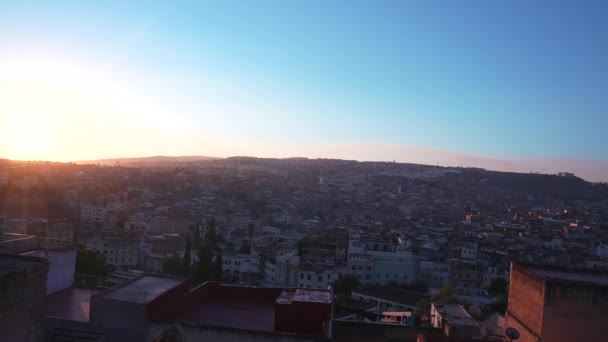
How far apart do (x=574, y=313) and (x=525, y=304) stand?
0.65 metres

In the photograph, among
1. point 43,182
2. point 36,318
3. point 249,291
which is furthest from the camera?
point 43,182

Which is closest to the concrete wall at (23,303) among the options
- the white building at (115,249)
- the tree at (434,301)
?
the tree at (434,301)

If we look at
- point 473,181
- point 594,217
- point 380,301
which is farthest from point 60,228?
point 473,181

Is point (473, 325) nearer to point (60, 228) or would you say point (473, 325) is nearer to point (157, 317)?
point (157, 317)

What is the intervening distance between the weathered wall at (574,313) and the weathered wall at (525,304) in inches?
4.3

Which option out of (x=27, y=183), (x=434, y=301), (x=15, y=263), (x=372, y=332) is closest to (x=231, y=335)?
(x=15, y=263)

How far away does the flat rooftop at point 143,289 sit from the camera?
20.9ft

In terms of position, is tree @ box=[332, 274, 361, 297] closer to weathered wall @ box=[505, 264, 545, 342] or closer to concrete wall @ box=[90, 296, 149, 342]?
weathered wall @ box=[505, 264, 545, 342]

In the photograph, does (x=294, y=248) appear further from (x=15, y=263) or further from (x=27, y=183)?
(x=27, y=183)

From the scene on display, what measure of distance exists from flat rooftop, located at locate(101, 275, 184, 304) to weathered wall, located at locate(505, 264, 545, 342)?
513 centimetres

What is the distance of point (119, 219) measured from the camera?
155 ft

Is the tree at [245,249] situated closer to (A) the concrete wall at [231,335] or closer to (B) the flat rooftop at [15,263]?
(A) the concrete wall at [231,335]

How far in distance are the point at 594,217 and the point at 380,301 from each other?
7717 centimetres

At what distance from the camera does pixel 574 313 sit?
6.05m
